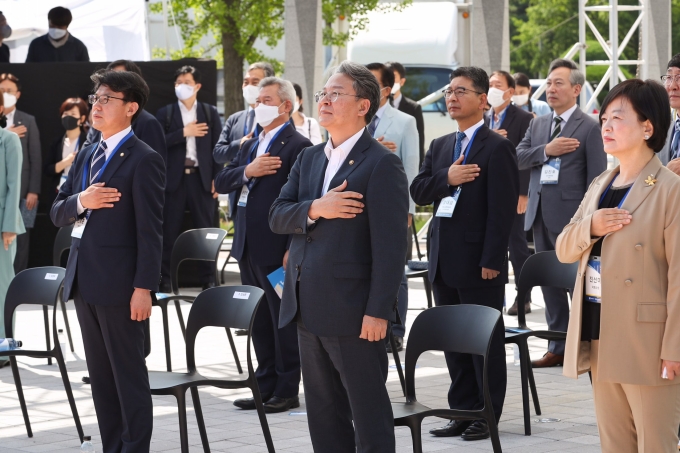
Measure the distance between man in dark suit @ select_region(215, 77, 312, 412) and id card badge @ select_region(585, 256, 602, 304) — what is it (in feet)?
8.95

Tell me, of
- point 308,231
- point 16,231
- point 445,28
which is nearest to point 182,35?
point 445,28

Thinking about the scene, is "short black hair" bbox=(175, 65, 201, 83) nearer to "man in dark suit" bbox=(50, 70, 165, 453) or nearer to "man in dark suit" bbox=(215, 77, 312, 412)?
"man in dark suit" bbox=(215, 77, 312, 412)

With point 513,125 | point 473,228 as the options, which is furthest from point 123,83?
point 513,125

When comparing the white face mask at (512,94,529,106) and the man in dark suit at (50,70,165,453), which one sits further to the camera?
the white face mask at (512,94,529,106)

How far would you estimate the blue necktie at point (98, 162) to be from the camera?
5203 millimetres

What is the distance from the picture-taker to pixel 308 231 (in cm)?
434

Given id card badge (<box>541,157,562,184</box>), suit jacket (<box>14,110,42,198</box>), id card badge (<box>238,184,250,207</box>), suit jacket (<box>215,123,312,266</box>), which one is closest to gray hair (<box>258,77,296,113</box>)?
suit jacket (<box>215,123,312,266</box>)

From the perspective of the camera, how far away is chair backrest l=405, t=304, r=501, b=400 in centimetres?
470

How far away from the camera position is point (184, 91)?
34.9 ft

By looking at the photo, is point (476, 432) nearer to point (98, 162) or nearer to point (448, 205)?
point (448, 205)

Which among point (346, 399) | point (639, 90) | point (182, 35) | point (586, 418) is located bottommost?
point (586, 418)

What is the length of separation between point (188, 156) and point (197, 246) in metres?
3.27

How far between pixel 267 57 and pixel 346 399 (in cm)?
1889

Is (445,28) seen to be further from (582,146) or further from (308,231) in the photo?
(308,231)
